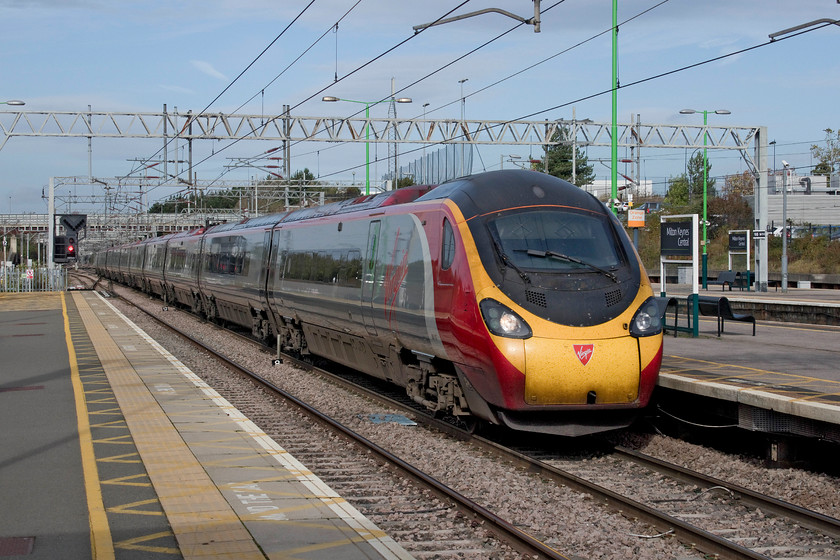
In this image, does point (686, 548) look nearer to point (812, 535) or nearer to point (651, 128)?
point (812, 535)

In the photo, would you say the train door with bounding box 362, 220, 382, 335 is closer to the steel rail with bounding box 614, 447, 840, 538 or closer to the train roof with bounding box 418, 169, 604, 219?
the train roof with bounding box 418, 169, 604, 219

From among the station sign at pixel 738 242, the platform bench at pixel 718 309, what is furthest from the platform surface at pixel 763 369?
the station sign at pixel 738 242

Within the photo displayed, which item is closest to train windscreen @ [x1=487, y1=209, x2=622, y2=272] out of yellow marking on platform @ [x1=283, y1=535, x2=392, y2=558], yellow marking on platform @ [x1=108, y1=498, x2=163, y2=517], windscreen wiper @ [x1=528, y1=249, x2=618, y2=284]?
windscreen wiper @ [x1=528, y1=249, x2=618, y2=284]

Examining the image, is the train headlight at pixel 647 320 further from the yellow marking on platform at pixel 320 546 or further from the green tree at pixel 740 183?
the green tree at pixel 740 183

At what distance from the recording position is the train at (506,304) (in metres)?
9.25

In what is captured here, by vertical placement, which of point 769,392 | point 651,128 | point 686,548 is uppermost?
point 651,128

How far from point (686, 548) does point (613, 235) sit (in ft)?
14.8

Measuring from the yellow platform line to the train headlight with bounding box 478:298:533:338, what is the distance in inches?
125

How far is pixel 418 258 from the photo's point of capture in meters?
11.4

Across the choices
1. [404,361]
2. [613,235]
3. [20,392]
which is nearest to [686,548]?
[613,235]

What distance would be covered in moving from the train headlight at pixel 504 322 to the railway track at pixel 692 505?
1313mm

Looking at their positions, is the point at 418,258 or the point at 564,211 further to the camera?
the point at 418,258

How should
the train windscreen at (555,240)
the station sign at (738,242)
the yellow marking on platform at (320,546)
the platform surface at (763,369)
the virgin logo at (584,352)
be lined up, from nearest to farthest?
the yellow marking on platform at (320,546)
the virgin logo at (584,352)
the platform surface at (763,369)
the train windscreen at (555,240)
the station sign at (738,242)

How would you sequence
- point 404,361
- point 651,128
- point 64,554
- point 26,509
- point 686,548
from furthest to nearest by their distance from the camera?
point 651,128 < point 404,361 < point 26,509 < point 686,548 < point 64,554
